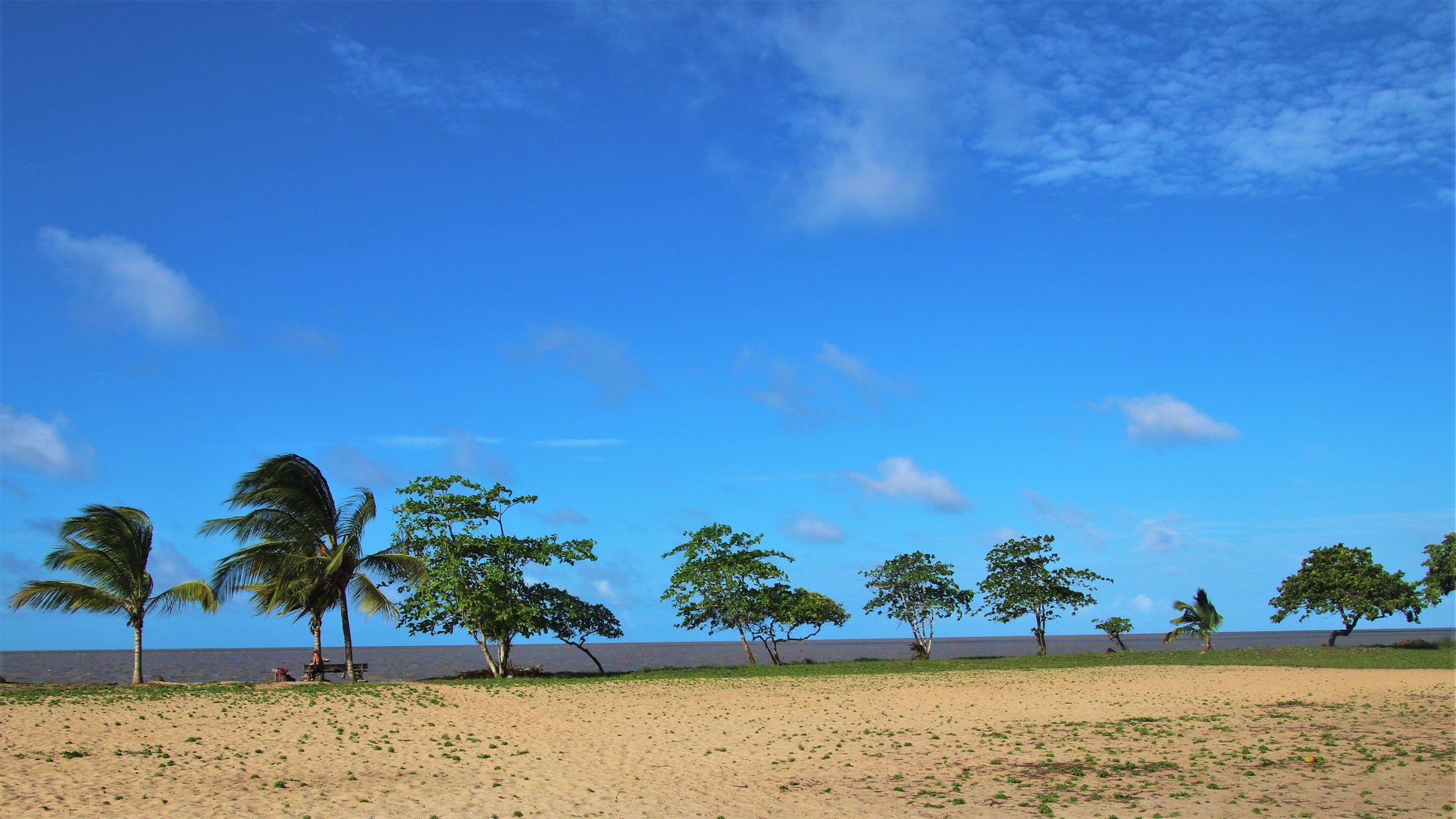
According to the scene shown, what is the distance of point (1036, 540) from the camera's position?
44.0 metres

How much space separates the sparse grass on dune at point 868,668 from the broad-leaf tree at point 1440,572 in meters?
2.42

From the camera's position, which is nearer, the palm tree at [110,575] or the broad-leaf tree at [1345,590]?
the palm tree at [110,575]

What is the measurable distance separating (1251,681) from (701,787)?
2185 cm

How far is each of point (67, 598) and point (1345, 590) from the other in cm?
5220

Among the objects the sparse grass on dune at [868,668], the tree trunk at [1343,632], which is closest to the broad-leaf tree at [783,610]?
the sparse grass on dune at [868,668]

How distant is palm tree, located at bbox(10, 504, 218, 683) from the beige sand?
652cm

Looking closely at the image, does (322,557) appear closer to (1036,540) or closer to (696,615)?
(696,615)

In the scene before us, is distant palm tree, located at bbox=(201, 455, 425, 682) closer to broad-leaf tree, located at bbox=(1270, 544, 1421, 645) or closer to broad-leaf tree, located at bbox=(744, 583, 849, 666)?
broad-leaf tree, located at bbox=(744, 583, 849, 666)

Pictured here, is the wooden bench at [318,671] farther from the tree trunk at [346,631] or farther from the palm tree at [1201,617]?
the palm tree at [1201,617]

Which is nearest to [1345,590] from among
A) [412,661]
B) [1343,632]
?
[1343,632]

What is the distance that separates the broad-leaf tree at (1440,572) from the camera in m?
42.1

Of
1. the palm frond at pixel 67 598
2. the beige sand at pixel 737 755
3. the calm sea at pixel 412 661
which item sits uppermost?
the palm frond at pixel 67 598

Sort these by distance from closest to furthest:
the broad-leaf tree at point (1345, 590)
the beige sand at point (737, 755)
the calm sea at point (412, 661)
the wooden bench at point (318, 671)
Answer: the beige sand at point (737, 755)
the wooden bench at point (318, 671)
the broad-leaf tree at point (1345, 590)
the calm sea at point (412, 661)

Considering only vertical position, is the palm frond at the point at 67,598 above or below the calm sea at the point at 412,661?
above
